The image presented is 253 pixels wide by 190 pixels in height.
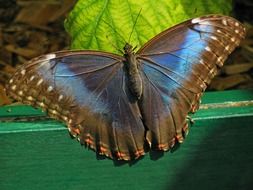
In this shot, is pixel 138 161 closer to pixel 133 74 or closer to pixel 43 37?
pixel 133 74

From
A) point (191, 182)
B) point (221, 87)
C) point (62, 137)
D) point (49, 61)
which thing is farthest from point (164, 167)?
point (221, 87)

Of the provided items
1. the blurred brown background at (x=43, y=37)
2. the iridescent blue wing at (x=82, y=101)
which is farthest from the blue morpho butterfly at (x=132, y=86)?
the blurred brown background at (x=43, y=37)

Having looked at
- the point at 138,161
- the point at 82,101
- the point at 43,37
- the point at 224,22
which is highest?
the point at 224,22

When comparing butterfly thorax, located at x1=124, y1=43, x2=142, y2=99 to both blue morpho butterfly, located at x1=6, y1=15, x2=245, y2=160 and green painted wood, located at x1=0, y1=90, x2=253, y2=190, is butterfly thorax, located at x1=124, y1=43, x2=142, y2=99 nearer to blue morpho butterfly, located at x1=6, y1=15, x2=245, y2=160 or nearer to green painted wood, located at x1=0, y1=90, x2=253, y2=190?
blue morpho butterfly, located at x1=6, y1=15, x2=245, y2=160

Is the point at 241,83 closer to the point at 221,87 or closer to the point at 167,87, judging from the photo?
the point at 221,87

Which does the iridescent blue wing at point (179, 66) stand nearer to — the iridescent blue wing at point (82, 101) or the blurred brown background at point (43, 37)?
the iridescent blue wing at point (82, 101)

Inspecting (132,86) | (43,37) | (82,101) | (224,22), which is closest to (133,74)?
(132,86)
